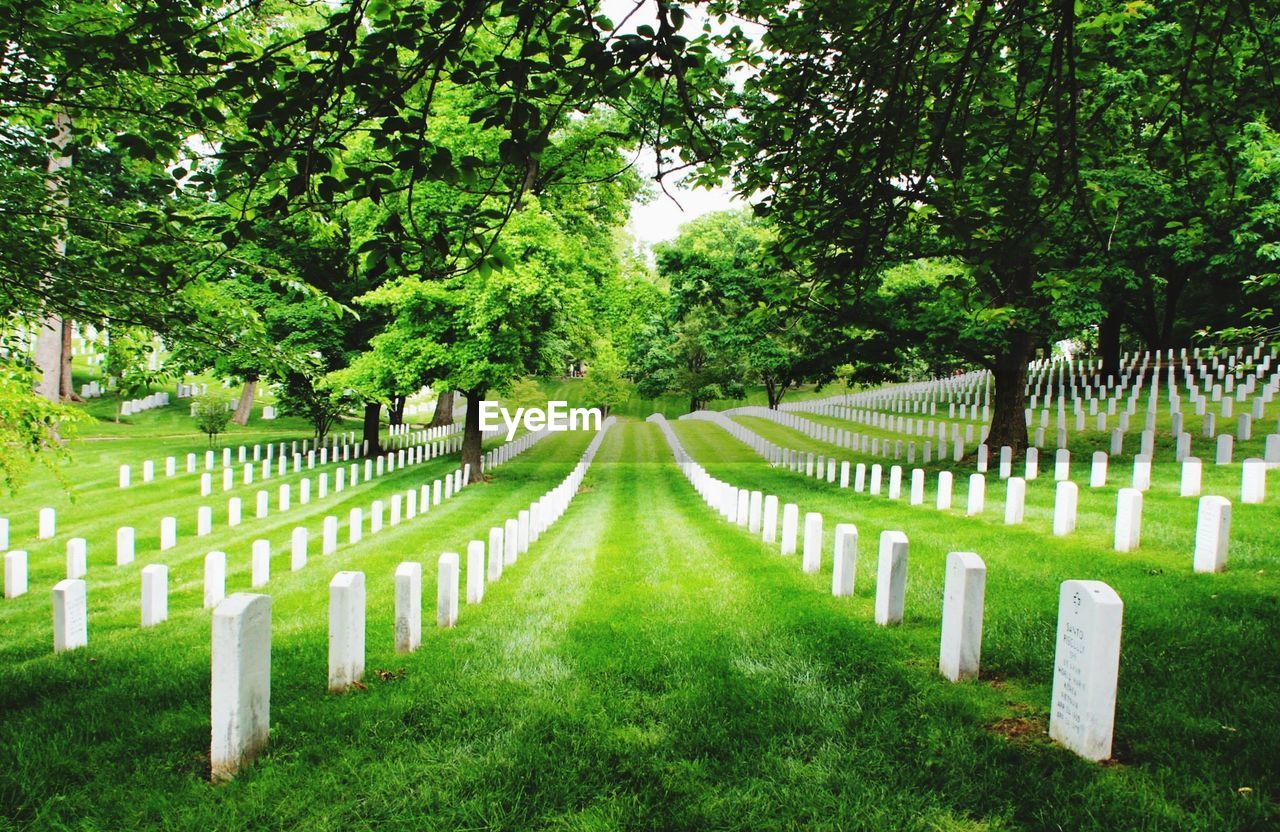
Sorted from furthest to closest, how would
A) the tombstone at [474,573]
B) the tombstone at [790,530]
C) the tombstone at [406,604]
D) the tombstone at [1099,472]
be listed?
the tombstone at [1099,472], the tombstone at [790,530], the tombstone at [474,573], the tombstone at [406,604]

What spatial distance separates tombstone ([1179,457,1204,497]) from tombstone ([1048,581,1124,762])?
8.29 m

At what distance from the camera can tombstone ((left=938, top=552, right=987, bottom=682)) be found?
A: 13.3ft

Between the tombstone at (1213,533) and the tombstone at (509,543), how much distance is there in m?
7.91

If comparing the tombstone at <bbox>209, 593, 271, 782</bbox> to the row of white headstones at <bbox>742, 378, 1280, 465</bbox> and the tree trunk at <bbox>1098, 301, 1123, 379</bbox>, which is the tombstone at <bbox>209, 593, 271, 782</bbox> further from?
the tree trunk at <bbox>1098, 301, 1123, 379</bbox>

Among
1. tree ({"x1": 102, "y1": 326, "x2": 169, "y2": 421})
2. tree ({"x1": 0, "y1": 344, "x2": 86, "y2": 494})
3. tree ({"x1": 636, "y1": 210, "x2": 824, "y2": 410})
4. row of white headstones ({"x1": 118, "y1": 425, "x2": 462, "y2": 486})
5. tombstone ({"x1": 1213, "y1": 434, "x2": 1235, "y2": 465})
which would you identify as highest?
tree ({"x1": 636, "y1": 210, "x2": 824, "y2": 410})

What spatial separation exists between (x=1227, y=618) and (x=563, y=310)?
54.3 ft

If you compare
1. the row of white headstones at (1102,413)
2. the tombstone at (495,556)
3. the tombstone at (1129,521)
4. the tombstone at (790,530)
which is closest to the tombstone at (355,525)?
the tombstone at (495,556)

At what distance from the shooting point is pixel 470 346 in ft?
61.2

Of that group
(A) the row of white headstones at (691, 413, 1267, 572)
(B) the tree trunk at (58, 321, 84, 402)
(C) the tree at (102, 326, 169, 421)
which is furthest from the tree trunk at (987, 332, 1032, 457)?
(B) the tree trunk at (58, 321, 84, 402)

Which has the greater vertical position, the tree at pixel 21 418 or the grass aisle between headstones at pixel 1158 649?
the tree at pixel 21 418

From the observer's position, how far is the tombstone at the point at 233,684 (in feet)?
10.5

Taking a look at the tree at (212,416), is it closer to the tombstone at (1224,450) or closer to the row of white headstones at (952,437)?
the row of white headstones at (952,437)

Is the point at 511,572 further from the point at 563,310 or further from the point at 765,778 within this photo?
the point at 563,310

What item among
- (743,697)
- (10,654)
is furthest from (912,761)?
(10,654)
